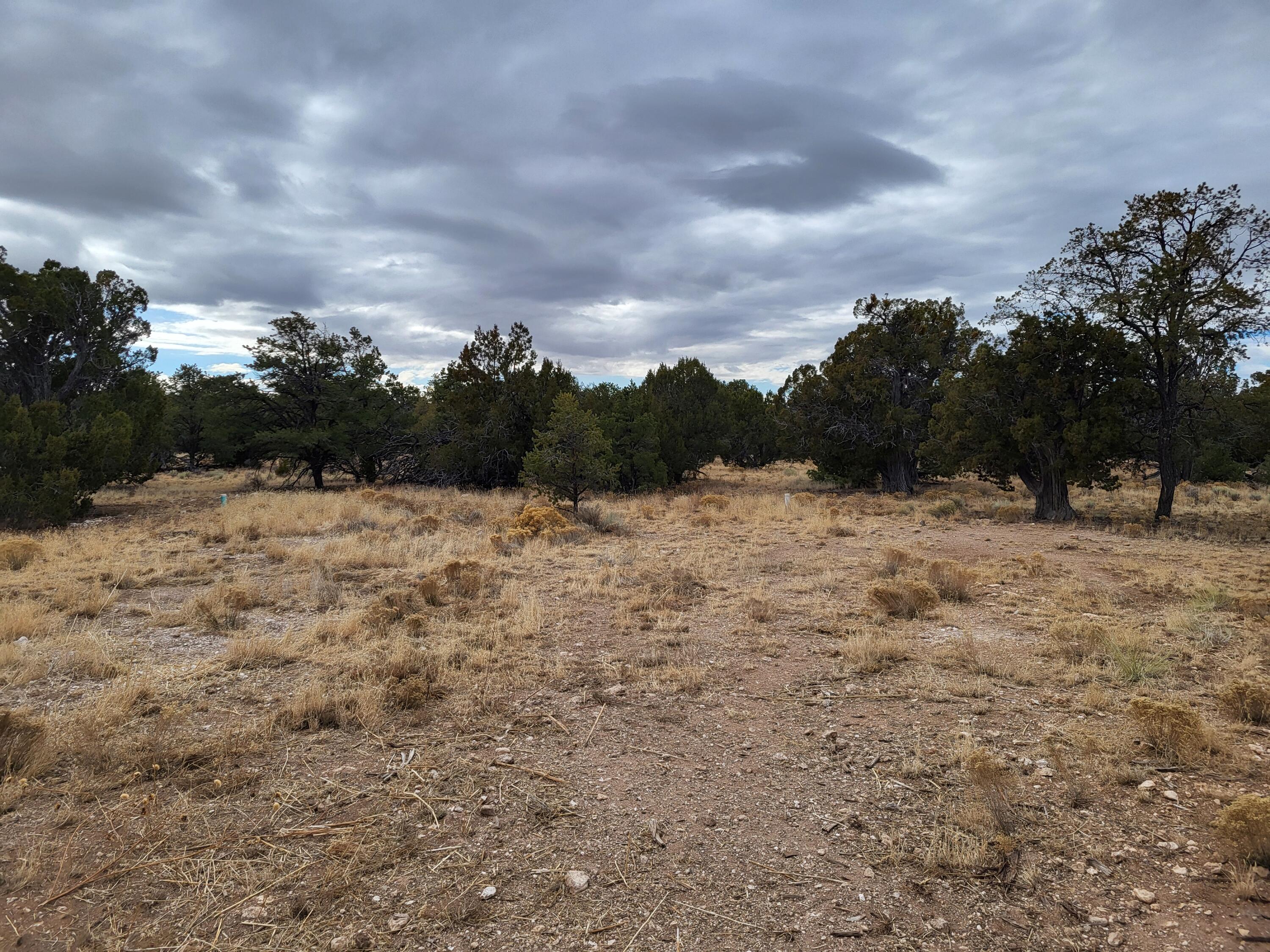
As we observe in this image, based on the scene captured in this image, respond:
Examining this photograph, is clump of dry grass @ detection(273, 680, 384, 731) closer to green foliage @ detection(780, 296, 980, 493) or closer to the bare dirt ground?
the bare dirt ground

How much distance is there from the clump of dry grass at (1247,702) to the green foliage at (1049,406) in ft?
38.6

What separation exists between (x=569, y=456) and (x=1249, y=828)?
52.4 feet

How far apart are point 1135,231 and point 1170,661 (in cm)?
1296

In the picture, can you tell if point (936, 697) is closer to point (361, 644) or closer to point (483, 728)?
point (483, 728)

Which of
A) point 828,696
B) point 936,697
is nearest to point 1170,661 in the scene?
point 936,697

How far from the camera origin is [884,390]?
2320cm

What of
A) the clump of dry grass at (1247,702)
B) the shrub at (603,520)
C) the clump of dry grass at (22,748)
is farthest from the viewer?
the shrub at (603,520)

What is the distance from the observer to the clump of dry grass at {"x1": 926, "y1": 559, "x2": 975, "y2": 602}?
28.2 feet

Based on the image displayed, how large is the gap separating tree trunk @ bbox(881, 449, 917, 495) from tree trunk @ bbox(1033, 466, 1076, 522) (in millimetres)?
6736

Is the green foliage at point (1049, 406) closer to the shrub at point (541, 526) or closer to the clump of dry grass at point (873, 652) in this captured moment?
the shrub at point (541, 526)

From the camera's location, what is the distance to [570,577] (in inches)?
402

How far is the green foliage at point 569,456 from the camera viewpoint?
18.1 meters

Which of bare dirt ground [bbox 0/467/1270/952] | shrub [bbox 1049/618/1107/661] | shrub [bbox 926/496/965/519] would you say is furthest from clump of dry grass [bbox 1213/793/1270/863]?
shrub [bbox 926/496/965/519]

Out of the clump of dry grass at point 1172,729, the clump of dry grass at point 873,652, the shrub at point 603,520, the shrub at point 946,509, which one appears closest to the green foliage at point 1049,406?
the shrub at point 946,509
